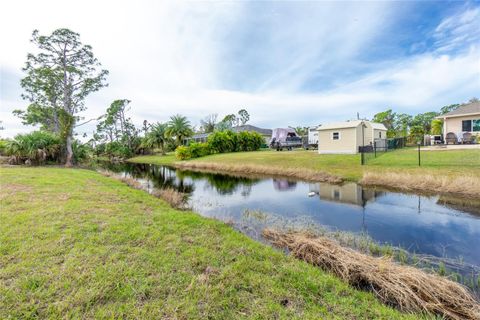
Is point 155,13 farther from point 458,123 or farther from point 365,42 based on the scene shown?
point 458,123

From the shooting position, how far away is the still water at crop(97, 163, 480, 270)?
16.6ft

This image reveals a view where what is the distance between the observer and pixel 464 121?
1844cm

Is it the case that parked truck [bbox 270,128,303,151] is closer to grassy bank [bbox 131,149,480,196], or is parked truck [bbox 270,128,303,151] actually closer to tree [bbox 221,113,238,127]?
grassy bank [bbox 131,149,480,196]

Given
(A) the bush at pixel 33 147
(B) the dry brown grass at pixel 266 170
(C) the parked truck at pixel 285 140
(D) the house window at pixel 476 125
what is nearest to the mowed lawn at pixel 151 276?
(B) the dry brown grass at pixel 266 170

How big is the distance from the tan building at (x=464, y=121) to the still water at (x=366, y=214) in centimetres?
1625

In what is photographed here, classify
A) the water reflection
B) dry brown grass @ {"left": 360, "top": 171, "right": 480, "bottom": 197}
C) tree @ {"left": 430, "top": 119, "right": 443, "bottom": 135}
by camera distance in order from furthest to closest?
tree @ {"left": 430, "top": 119, "right": 443, "bottom": 135} → the water reflection → dry brown grass @ {"left": 360, "top": 171, "right": 480, "bottom": 197}

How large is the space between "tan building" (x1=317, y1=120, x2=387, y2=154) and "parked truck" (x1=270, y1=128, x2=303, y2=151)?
10323 mm

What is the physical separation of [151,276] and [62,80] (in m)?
23.0

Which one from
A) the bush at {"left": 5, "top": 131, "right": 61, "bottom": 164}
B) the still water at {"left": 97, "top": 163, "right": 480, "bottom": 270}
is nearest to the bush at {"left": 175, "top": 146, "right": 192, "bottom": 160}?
the bush at {"left": 5, "top": 131, "right": 61, "bottom": 164}

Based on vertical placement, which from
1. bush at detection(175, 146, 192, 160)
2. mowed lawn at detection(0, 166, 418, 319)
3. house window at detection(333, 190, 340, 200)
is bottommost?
house window at detection(333, 190, 340, 200)

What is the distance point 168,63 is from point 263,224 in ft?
48.0

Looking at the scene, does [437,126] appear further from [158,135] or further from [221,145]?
[158,135]

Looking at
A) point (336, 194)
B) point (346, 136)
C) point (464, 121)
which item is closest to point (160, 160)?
point (346, 136)

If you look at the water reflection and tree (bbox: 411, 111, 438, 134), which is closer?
the water reflection
